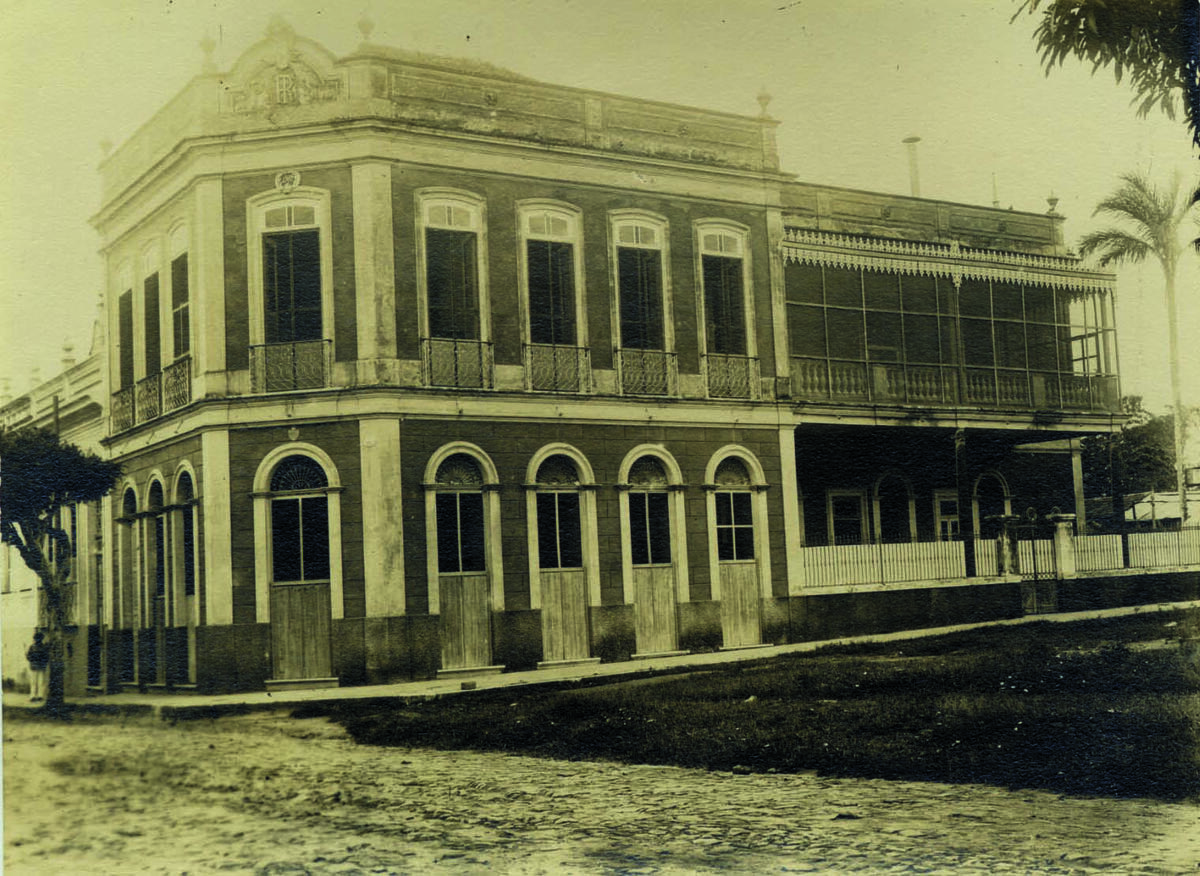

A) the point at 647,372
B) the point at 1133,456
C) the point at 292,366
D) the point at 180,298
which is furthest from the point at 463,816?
the point at 1133,456

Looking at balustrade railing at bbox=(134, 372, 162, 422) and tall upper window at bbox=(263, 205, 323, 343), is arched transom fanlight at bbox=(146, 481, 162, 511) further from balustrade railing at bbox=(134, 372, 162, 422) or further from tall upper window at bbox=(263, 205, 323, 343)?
tall upper window at bbox=(263, 205, 323, 343)

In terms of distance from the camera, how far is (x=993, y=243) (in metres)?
10.3

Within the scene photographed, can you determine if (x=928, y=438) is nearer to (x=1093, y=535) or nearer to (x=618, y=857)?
(x=1093, y=535)

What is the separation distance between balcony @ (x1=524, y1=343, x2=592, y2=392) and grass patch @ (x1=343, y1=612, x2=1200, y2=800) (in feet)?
7.49

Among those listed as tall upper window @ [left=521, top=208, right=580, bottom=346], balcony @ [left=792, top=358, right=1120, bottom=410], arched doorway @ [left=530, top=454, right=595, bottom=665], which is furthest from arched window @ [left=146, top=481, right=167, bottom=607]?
balcony @ [left=792, top=358, right=1120, bottom=410]

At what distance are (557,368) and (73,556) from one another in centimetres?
365

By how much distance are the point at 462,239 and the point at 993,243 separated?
4.79m

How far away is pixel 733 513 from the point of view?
944 cm

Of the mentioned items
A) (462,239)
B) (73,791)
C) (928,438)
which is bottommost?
(73,791)

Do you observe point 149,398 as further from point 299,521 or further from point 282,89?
point 282,89

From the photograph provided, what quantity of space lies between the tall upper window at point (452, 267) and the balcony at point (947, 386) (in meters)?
2.98

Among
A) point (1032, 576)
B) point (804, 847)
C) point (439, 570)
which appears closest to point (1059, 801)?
point (804, 847)

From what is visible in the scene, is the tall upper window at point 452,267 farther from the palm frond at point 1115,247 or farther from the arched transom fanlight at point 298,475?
the palm frond at point 1115,247

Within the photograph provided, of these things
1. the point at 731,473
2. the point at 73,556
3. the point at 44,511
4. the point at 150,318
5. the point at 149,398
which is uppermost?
the point at 150,318
